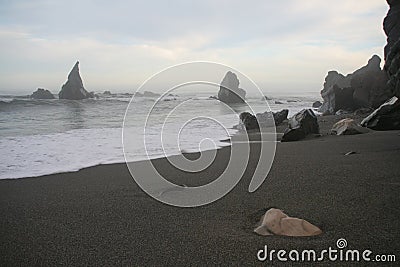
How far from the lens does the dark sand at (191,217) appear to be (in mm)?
2471

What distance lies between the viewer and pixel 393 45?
220 inches

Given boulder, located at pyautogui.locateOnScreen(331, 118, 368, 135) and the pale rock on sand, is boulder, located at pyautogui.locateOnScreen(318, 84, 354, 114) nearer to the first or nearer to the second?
boulder, located at pyautogui.locateOnScreen(331, 118, 368, 135)

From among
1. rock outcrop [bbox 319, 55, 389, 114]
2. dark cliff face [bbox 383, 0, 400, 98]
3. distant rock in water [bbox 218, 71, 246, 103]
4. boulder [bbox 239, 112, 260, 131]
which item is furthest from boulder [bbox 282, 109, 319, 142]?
rock outcrop [bbox 319, 55, 389, 114]

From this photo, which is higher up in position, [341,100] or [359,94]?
[359,94]

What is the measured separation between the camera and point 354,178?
4223 millimetres

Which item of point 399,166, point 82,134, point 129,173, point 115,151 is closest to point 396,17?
point 399,166

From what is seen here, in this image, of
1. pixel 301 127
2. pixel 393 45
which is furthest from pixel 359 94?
pixel 393 45

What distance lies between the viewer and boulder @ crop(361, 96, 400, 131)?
8.39 meters

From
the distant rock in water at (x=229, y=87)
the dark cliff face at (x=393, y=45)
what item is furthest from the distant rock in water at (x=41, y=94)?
the dark cliff face at (x=393, y=45)

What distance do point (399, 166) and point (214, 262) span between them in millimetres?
3578

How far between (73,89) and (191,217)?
121 ft

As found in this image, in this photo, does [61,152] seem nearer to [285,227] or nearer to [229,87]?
[229,87]

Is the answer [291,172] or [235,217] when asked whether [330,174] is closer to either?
[291,172]

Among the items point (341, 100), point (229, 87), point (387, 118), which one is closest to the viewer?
point (229, 87)
